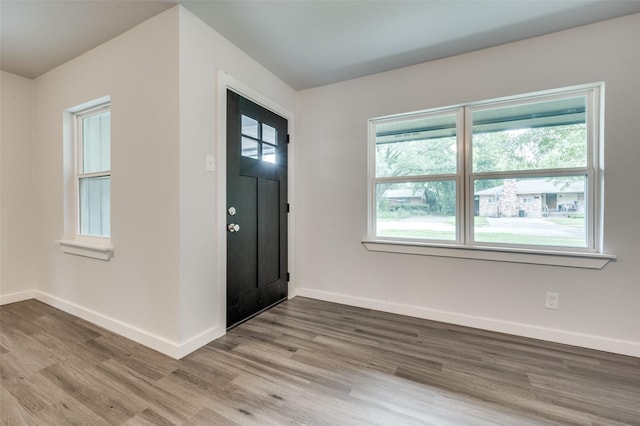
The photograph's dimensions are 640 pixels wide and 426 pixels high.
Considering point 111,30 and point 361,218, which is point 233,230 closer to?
point 361,218

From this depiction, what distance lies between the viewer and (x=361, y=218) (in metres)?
2.92

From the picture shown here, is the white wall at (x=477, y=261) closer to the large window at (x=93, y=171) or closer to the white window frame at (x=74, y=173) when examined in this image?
the large window at (x=93, y=171)

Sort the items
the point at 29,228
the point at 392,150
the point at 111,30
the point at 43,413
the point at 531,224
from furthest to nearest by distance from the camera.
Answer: the point at 29,228 < the point at 392,150 < the point at 531,224 < the point at 111,30 < the point at 43,413

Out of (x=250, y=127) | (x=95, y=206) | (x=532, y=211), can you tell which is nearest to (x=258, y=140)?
(x=250, y=127)

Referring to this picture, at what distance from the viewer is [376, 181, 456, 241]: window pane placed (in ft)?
8.55

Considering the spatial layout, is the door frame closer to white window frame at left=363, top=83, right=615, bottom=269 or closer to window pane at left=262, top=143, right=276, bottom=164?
window pane at left=262, top=143, right=276, bottom=164

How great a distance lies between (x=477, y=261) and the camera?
2.44 m

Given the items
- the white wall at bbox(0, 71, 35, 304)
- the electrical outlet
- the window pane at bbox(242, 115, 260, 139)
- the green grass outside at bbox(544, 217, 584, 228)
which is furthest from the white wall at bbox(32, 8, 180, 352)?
the green grass outside at bbox(544, 217, 584, 228)

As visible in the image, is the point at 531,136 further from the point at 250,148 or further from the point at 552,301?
the point at 250,148

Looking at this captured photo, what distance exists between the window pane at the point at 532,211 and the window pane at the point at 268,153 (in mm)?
1996

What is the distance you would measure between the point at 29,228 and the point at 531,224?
522 centimetres

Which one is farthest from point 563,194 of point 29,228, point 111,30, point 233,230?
point 29,228

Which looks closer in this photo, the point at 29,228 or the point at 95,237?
the point at 95,237

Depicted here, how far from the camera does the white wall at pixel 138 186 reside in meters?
1.95
